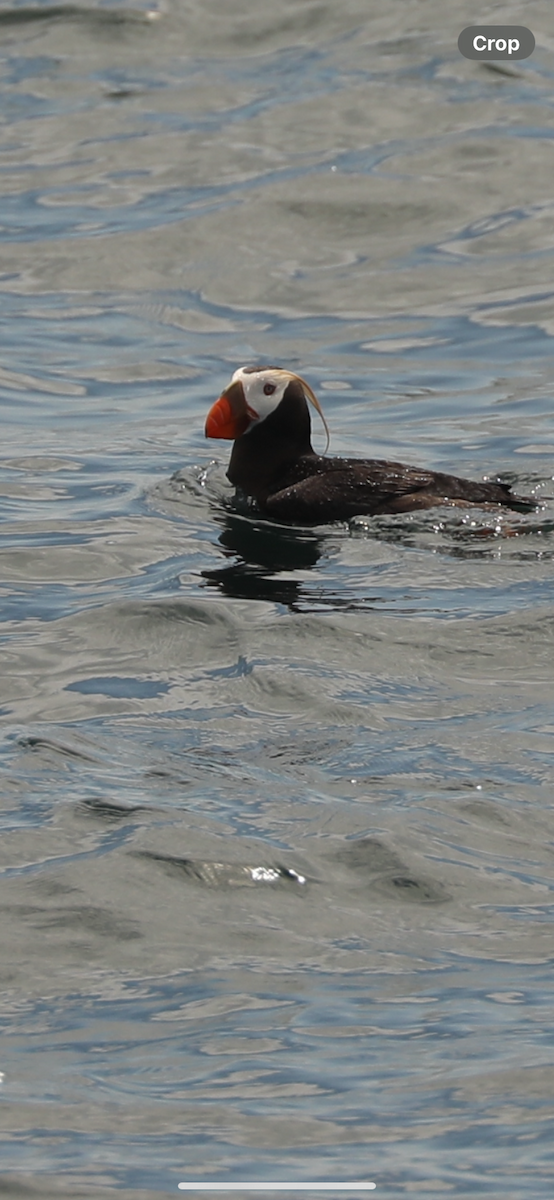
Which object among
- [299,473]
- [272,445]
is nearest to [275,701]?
[299,473]

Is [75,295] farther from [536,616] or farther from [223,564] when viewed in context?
[536,616]

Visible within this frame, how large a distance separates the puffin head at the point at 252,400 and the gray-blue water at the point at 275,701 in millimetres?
419

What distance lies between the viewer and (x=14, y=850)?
5324mm

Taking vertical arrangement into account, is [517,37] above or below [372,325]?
above

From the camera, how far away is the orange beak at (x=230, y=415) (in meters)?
9.23

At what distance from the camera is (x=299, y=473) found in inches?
361

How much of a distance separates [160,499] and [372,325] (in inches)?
174

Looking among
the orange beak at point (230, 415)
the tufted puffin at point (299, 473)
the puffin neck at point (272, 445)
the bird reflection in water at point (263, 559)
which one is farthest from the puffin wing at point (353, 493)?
the orange beak at point (230, 415)

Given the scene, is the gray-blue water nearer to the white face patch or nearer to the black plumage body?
the black plumage body

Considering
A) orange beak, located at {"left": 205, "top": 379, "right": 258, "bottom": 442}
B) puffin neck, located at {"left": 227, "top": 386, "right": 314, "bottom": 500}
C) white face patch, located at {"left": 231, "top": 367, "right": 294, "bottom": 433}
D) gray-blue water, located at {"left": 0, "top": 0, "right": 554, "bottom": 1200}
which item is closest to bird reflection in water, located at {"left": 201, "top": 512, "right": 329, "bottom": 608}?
gray-blue water, located at {"left": 0, "top": 0, "right": 554, "bottom": 1200}

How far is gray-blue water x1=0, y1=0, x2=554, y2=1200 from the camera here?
13.5ft

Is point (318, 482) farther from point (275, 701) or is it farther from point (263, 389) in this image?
point (275, 701)

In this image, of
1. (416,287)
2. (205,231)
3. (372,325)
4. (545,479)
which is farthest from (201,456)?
(205,231)

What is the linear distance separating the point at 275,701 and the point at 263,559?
203 centimetres
